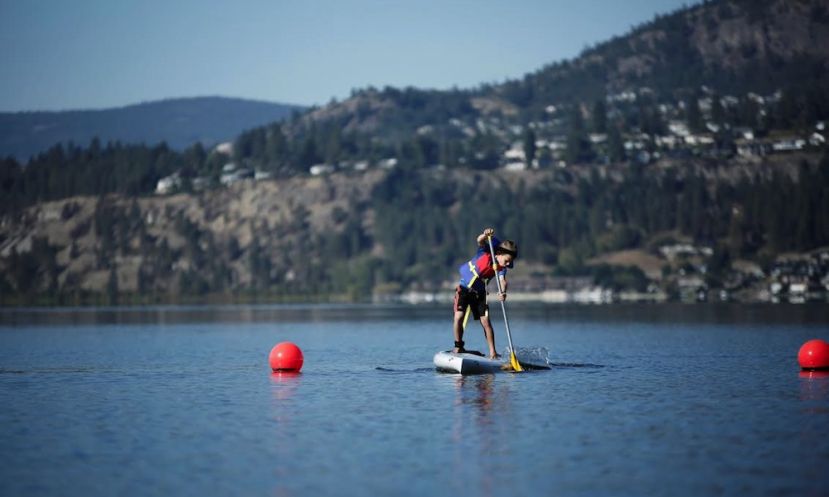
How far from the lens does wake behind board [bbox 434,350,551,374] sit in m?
43.2

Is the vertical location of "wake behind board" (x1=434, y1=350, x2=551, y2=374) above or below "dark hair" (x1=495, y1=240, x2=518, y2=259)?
below

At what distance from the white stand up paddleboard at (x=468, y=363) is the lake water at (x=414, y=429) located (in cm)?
52

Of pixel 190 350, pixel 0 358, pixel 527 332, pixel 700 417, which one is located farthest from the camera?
pixel 527 332

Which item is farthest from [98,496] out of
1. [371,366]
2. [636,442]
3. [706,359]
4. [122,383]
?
[706,359]

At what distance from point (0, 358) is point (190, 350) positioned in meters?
11.5

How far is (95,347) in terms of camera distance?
7662 cm

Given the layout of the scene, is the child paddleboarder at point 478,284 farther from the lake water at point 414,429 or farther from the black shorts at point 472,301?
the lake water at point 414,429

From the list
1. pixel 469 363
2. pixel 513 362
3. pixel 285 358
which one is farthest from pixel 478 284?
pixel 285 358

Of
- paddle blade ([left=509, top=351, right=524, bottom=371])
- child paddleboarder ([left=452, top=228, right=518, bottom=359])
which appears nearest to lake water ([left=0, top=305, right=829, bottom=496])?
paddle blade ([left=509, top=351, right=524, bottom=371])

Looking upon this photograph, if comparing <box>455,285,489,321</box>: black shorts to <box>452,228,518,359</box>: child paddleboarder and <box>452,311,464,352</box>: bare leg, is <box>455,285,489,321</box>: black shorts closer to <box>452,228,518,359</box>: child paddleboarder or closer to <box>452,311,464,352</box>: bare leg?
<box>452,228,518,359</box>: child paddleboarder

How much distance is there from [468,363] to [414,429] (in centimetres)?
1295

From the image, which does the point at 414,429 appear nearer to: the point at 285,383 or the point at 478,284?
the point at 478,284

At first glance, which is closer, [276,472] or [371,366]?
[276,472]

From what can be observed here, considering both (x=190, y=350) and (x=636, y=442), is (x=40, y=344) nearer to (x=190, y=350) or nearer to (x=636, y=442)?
(x=190, y=350)
